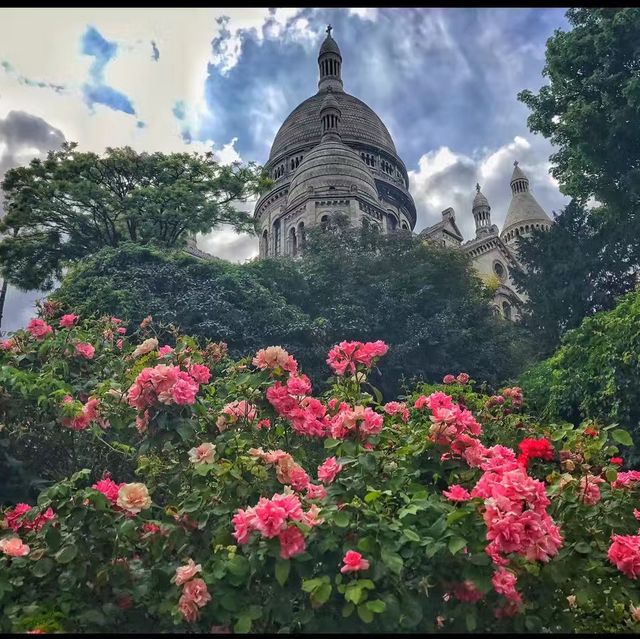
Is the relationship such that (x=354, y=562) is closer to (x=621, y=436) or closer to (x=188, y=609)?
(x=188, y=609)

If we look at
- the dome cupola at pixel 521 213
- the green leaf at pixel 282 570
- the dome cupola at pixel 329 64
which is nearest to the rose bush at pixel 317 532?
the green leaf at pixel 282 570

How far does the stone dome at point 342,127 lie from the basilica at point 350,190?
0.32 feet

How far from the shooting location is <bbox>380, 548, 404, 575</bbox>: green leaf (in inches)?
117

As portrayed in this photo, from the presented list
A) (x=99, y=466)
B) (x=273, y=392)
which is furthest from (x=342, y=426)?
(x=99, y=466)

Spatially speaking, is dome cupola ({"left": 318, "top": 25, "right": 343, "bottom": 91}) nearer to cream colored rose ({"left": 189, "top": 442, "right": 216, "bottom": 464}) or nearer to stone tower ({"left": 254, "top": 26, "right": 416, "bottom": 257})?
stone tower ({"left": 254, "top": 26, "right": 416, "bottom": 257})

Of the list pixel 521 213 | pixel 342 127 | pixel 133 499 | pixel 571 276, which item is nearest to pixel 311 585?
pixel 133 499

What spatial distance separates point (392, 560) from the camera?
3.01 metres

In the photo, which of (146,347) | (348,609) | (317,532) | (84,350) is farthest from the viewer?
(84,350)

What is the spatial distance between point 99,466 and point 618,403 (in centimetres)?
1022

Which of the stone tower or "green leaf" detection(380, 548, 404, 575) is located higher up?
the stone tower

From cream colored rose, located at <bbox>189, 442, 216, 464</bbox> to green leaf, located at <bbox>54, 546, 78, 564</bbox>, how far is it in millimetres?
843

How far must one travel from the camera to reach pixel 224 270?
20.8 m

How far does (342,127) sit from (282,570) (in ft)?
182

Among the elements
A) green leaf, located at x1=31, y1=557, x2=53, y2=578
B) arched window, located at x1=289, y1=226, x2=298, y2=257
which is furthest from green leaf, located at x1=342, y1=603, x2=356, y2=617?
arched window, located at x1=289, y1=226, x2=298, y2=257
